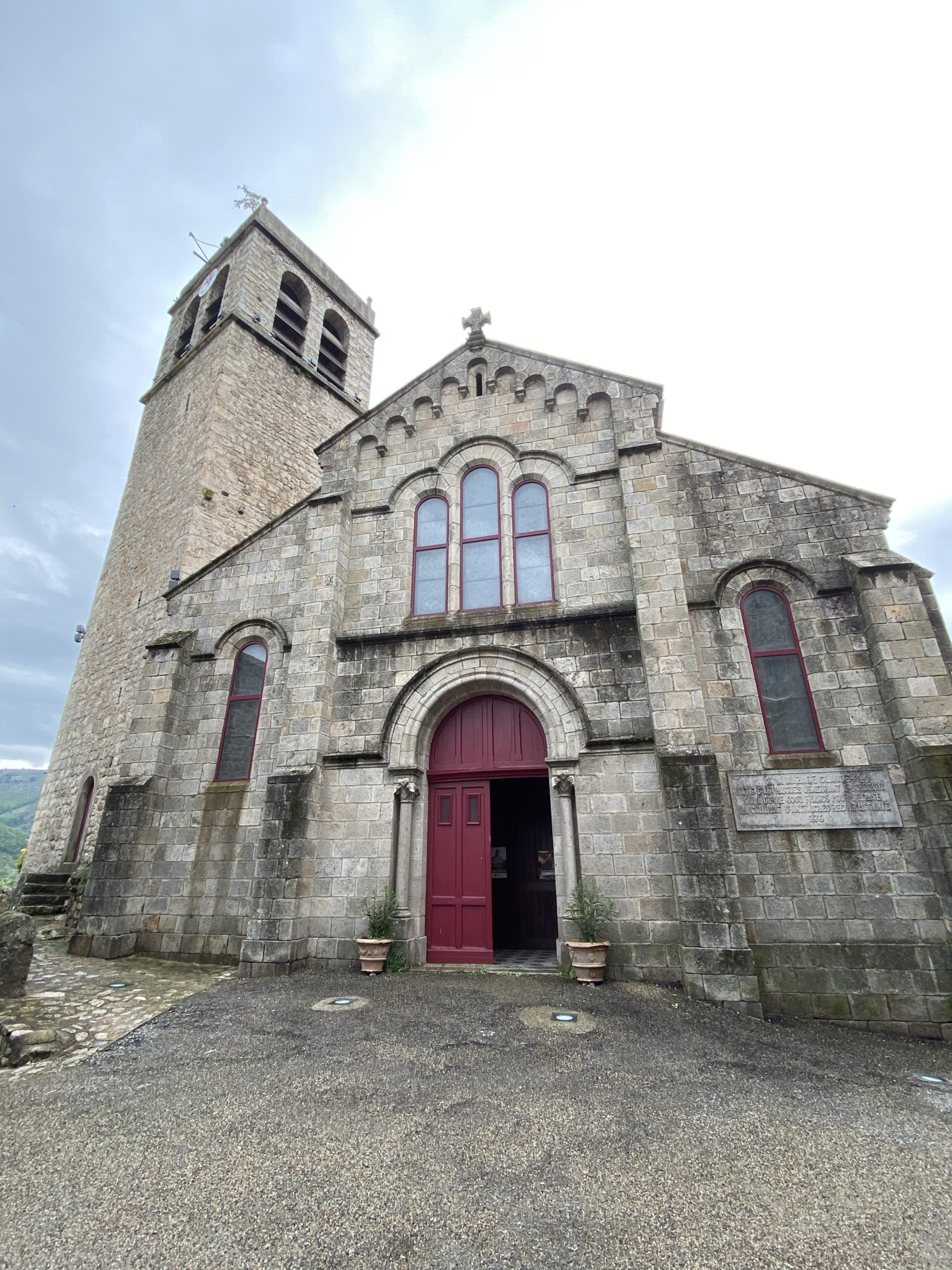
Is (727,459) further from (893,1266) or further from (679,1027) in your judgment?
(893,1266)

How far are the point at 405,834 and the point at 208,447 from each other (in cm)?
1186

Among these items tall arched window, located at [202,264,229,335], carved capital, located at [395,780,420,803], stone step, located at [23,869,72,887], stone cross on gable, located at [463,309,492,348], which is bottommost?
stone step, located at [23,869,72,887]

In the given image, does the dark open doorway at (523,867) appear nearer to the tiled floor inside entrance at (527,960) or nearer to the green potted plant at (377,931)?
the tiled floor inside entrance at (527,960)

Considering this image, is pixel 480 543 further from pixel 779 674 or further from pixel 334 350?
pixel 334 350

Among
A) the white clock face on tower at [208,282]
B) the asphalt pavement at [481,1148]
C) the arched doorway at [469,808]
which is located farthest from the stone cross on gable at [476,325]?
the white clock face on tower at [208,282]

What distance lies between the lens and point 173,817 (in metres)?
9.34

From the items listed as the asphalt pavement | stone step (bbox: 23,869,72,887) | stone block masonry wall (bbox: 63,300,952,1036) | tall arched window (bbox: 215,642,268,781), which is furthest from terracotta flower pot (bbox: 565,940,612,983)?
stone step (bbox: 23,869,72,887)

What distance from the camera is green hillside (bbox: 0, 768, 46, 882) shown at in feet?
190

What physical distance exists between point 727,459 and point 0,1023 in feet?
36.3

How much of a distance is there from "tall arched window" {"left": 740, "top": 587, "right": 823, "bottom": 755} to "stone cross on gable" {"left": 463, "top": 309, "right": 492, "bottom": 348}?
6.73 metres

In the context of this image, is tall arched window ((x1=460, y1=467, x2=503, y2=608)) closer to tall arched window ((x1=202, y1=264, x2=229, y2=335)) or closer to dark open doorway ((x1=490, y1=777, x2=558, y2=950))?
dark open doorway ((x1=490, y1=777, x2=558, y2=950))

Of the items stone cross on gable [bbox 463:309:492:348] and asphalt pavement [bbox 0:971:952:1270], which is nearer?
asphalt pavement [bbox 0:971:952:1270]

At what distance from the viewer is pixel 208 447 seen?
1499 centimetres

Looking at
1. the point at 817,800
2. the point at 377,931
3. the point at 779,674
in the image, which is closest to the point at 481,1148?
the point at 377,931
